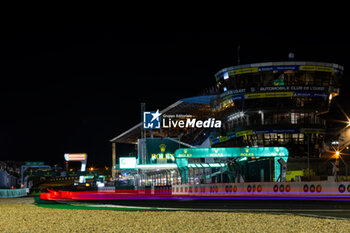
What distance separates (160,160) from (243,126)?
50.2 ft

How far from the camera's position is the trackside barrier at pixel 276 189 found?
27.8 metres

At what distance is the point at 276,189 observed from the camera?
32656mm

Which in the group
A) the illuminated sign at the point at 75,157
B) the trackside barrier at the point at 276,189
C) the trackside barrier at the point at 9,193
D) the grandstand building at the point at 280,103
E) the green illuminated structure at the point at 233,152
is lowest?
the trackside barrier at the point at 9,193

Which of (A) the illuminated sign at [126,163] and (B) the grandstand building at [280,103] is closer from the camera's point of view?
(B) the grandstand building at [280,103]

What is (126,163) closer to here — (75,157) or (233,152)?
(75,157)

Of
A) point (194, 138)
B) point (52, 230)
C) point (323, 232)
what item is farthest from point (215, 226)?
point (194, 138)

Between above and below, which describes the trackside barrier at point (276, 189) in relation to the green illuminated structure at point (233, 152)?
below

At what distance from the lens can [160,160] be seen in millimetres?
86375

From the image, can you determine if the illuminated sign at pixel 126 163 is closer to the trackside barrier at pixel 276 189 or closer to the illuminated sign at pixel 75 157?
the illuminated sign at pixel 75 157

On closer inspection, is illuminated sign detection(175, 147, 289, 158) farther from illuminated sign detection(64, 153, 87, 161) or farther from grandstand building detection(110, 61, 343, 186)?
illuminated sign detection(64, 153, 87, 161)

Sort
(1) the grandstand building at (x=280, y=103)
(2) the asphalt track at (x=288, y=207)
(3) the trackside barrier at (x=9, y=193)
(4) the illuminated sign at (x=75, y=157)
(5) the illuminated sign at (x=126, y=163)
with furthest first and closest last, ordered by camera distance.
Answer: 1. (4) the illuminated sign at (x=75, y=157)
2. (5) the illuminated sign at (x=126, y=163)
3. (1) the grandstand building at (x=280, y=103)
4. (3) the trackside barrier at (x=9, y=193)
5. (2) the asphalt track at (x=288, y=207)

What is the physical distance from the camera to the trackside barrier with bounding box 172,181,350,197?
2780 centimetres

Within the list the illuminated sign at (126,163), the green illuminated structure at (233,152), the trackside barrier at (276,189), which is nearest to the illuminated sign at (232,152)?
the green illuminated structure at (233,152)

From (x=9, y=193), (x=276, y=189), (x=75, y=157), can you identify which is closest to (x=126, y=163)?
(x=9, y=193)
